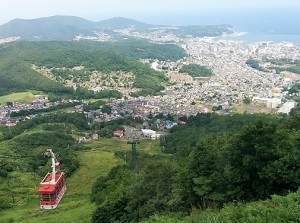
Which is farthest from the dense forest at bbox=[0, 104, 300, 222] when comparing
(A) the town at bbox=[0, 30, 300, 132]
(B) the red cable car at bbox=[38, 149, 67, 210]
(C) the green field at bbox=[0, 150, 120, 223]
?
(A) the town at bbox=[0, 30, 300, 132]

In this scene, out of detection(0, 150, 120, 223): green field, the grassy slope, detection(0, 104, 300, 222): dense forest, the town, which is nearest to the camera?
detection(0, 104, 300, 222): dense forest

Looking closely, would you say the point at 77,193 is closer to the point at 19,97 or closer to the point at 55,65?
the point at 19,97

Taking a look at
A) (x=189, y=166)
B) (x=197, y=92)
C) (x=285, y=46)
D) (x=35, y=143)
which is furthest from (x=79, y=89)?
(x=285, y=46)

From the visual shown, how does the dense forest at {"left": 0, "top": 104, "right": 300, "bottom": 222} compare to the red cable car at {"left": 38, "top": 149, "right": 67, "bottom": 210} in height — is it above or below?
above

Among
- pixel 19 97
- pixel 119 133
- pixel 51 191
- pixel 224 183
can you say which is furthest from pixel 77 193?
pixel 19 97

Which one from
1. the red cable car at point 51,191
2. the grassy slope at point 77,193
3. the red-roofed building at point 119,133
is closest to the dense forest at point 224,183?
the grassy slope at point 77,193

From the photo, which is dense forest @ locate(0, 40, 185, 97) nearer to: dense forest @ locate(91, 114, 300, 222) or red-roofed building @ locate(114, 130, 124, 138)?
red-roofed building @ locate(114, 130, 124, 138)

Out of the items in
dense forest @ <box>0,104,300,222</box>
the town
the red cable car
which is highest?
dense forest @ <box>0,104,300,222</box>

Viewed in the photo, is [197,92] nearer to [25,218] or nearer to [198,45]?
[25,218]
